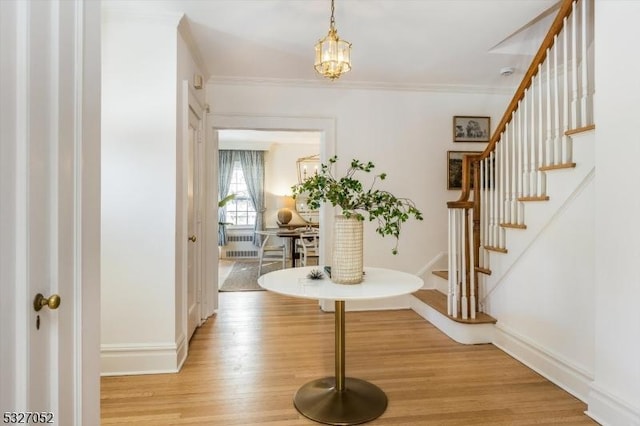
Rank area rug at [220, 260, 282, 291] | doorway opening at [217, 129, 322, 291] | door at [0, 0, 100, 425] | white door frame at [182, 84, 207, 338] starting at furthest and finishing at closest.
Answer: doorway opening at [217, 129, 322, 291] < area rug at [220, 260, 282, 291] < white door frame at [182, 84, 207, 338] < door at [0, 0, 100, 425]

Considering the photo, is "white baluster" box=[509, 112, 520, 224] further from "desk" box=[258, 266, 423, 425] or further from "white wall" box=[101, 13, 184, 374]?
"white wall" box=[101, 13, 184, 374]

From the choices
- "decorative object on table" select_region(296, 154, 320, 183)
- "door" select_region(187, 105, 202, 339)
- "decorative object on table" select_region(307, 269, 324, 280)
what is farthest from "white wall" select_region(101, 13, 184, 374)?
"decorative object on table" select_region(296, 154, 320, 183)

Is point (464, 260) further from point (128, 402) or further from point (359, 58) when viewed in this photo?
point (128, 402)

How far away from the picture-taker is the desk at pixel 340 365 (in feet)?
5.68

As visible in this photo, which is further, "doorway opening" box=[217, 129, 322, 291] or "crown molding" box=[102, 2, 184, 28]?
"doorway opening" box=[217, 129, 322, 291]

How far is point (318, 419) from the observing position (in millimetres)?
1876

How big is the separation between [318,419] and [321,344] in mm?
1056

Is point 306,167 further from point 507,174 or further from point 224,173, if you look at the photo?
point 507,174

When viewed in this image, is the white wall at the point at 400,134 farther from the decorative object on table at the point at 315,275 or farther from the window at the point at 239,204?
the window at the point at 239,204

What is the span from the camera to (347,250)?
1.89 meters

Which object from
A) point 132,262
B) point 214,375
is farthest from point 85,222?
point 214,375

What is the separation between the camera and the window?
299 inches

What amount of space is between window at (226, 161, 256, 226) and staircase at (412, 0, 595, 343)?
4.97 meters

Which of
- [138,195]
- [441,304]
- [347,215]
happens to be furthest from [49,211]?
[441,304]
